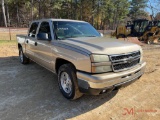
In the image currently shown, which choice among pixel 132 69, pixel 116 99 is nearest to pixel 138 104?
pixel 116 99

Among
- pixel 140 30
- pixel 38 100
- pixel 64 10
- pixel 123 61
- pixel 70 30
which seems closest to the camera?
pixel 123 61

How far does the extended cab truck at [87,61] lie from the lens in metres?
3.16

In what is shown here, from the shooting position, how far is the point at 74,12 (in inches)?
2013

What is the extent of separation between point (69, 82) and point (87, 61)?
2.88 feet

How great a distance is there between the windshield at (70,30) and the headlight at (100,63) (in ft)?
4.71

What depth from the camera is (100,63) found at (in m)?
3.15

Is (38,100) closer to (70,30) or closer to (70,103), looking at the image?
(70,103)

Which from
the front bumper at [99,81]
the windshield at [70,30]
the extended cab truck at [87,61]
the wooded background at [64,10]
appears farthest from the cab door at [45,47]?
the wooded background at [64,10]

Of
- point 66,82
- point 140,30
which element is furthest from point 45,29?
point 140,30

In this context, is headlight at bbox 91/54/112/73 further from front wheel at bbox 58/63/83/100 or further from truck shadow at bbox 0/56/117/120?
truck shadow at bbox 0/56/117/120

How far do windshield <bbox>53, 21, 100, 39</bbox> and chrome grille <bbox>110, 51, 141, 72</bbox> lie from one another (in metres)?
1.49

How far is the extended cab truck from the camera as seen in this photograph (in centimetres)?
316

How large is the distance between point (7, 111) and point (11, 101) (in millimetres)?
438

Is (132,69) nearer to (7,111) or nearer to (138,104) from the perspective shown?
(138,104)
